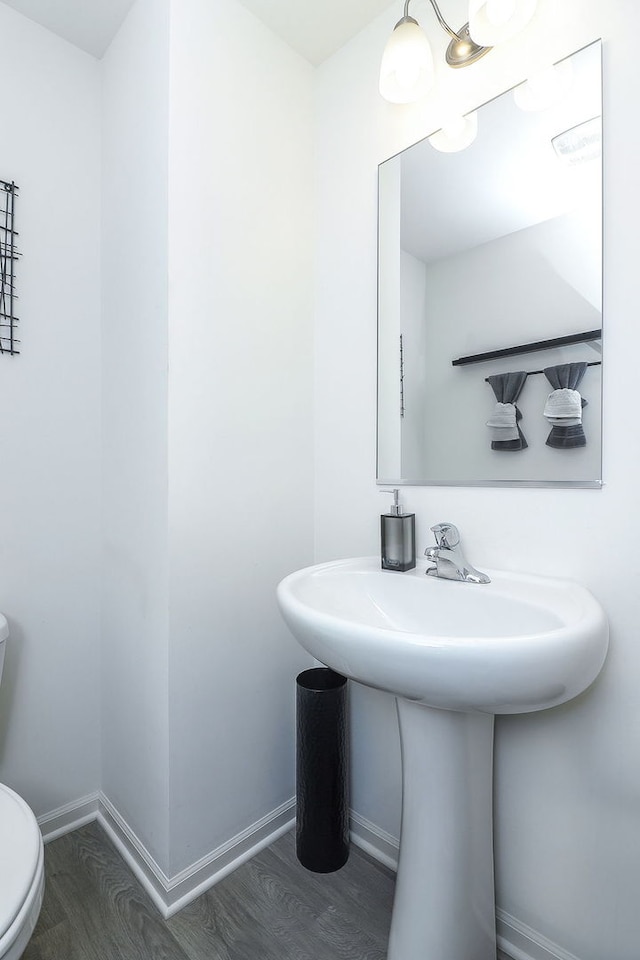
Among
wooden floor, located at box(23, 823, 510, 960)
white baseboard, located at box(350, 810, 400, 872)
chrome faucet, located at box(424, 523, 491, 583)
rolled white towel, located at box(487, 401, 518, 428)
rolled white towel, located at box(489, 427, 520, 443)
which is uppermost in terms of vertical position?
rolled white towel, located at box(487, 401, 518, 428)

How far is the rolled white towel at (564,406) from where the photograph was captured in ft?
3.26

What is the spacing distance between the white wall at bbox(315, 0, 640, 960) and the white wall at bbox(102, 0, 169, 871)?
0.58 meters

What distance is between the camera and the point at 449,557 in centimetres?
110

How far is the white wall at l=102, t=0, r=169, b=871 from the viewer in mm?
1198

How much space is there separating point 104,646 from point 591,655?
137cm

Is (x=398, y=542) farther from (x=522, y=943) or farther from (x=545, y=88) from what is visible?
(x=545, y=88)

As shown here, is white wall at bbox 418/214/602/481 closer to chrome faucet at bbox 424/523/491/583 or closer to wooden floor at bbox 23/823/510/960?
chrome faucet at bbox 424/523/491/583

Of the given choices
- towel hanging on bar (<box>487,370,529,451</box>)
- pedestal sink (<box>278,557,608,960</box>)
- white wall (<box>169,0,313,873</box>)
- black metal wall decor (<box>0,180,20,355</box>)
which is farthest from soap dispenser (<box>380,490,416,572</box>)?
black metal wall decor (<box>0,180,20,355</box>)

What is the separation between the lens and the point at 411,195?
4.20ft

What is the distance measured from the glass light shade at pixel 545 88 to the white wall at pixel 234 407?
67cm

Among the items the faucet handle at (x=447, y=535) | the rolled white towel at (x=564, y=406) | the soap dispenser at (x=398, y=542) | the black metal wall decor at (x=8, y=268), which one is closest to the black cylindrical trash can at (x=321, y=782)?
the soap dispenser at (x=398, y=542)

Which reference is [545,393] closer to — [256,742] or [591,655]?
[591,655]

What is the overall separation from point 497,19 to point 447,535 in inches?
42.7

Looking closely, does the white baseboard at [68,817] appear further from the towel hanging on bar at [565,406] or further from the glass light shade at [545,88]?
the glass light shade at [545,88]
